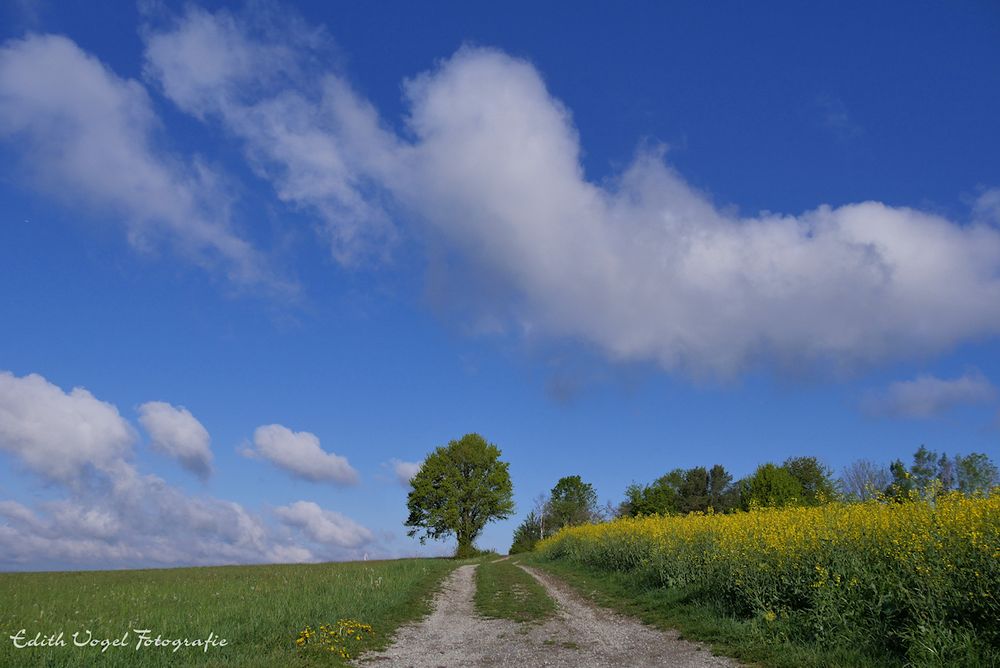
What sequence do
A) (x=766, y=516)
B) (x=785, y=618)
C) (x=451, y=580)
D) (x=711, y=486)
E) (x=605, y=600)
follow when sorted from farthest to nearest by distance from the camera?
1. (x=711, y=486)
2. (x=451, y=580)
3. (x=605, y=600)
4. (x=766, y=516)
5. (x=785, y=618)

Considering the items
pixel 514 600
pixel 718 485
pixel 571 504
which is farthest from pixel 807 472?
pixel 514 600

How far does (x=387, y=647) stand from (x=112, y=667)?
5.11 metres

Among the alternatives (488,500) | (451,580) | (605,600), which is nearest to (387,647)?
(605,600)

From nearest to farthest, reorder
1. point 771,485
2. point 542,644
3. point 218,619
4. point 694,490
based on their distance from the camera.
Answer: point 542,644 < point 218,619 < point 771,485 < point 694,490

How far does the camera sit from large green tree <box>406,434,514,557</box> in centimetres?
7444

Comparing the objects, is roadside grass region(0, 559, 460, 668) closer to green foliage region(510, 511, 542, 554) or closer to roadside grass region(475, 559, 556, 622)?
roadside grass region(475, 559, 556, 622)

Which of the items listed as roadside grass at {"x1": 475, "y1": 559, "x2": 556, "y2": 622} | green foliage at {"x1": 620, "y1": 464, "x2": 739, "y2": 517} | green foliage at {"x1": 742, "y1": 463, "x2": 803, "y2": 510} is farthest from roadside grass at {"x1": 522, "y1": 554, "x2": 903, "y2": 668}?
green foliage at {"x1": 620, "y1": 464, "x2": 739, "y2": 517}

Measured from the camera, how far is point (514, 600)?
20.2 metres

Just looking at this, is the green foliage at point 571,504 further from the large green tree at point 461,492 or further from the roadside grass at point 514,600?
the roadside grass at point 514,600

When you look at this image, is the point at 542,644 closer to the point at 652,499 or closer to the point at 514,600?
the point at 514,600

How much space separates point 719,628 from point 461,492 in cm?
6419

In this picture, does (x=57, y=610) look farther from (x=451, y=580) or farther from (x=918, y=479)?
(x=918, y=479)

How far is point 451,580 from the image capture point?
28.9 m

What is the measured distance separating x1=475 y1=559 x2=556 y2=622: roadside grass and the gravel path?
55 centimetres
